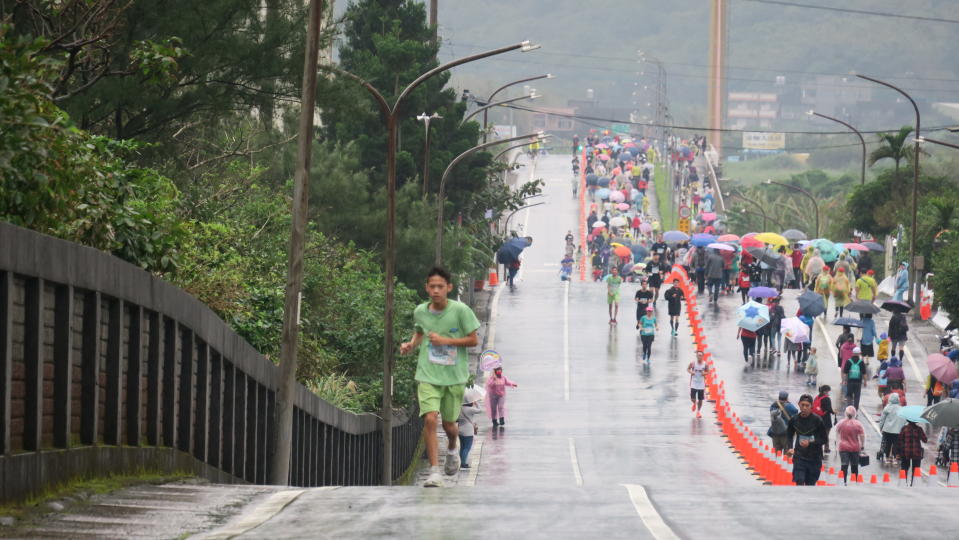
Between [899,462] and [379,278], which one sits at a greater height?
[379,278]

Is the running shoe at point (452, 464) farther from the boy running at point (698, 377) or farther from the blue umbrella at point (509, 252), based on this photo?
the blue umbrella at point (509, 252)

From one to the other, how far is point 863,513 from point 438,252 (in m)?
31.2

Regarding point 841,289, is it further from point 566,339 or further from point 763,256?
point 763,256

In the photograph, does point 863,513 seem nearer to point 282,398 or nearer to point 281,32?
point 282,398

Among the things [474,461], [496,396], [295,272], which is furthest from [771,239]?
[295,272]

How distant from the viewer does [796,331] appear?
4228 centimetres

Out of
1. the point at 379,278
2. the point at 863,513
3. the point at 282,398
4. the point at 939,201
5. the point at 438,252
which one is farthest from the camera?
the point at 939,201

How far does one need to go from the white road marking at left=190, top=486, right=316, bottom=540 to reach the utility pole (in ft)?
22.1

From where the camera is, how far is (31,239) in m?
11.7

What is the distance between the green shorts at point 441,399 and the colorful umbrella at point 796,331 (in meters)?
28.4

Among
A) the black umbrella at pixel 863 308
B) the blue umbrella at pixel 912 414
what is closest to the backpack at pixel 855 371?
the black umbrella at pixel 863 308

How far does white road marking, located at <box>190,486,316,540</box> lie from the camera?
990 centimetres

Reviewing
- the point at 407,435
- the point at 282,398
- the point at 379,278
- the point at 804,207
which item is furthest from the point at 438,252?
the point at 804,207

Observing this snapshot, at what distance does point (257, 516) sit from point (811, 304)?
112 feet
